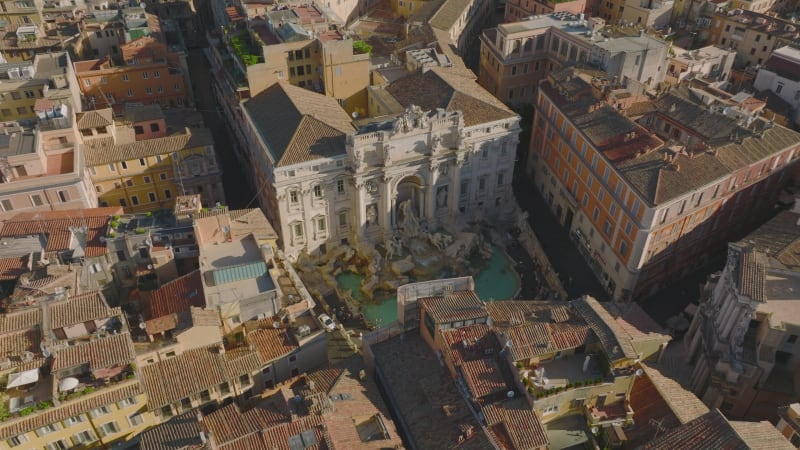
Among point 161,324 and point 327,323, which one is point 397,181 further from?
point 161,324

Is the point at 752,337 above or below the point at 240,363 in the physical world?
below

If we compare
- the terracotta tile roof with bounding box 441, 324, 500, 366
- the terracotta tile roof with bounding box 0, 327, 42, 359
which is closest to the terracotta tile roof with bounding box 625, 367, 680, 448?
the terracotta tile roof with bounding box 441, 324, 500, 366

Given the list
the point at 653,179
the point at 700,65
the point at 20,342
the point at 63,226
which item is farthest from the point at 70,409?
the point at 700,65

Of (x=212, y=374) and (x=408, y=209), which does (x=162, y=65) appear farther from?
(x=212, y=374)

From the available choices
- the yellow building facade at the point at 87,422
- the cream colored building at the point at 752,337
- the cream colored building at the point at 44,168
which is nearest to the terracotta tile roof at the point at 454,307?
the yellow building facade at the point at 87,422

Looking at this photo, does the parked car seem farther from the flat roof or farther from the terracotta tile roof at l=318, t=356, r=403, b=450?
the flat roof

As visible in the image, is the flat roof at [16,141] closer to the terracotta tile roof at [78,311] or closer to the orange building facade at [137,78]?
the orange building facade at [137,78]
